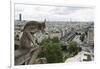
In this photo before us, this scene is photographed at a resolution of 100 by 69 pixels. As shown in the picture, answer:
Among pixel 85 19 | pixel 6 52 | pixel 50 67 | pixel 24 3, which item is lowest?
pixel 50 67

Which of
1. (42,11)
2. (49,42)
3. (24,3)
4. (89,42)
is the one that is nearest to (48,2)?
(42,11)

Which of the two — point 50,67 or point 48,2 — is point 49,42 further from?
point 48,2

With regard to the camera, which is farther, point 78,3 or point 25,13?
point 78,3

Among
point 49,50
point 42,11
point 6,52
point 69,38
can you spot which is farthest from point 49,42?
point 6,52

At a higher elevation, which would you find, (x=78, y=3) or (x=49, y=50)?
(x=78, y=3)

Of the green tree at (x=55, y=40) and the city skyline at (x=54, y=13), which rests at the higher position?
the city skyline at (x=54, y=13)

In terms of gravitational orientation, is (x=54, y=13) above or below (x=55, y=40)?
above

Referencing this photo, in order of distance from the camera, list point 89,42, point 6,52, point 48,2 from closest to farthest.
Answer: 1. point 6,52
2. point 48,2
3. point 89,42

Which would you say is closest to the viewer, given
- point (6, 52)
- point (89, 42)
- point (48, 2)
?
point (6, 52)

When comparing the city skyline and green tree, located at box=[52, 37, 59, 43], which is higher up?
the city skyline

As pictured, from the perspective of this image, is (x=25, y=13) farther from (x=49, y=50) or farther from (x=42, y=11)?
(x=49, y=50)
